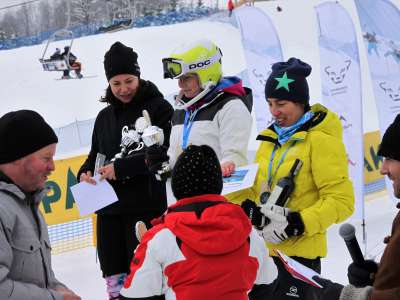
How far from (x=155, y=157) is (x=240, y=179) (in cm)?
56

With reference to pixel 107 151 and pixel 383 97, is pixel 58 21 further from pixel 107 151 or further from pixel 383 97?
pixel 107 151

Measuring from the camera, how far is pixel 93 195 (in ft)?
10.2

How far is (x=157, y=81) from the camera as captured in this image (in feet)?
43.7

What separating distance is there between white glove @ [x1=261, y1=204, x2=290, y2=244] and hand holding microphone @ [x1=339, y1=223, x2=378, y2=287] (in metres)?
0.55

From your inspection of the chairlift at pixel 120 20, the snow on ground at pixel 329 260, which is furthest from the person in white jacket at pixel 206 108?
the chairlift at pixel 120 20

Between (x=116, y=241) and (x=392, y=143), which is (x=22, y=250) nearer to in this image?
(x=392, y=143)

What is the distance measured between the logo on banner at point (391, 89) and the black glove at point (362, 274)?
4.01 metres

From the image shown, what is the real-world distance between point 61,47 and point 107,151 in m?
12.6

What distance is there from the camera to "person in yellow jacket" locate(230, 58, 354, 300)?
2504mm

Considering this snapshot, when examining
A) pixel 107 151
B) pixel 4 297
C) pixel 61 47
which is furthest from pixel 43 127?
pixel 61 47

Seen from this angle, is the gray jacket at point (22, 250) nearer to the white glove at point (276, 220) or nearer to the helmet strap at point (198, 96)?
the white glove at point (276, 220)

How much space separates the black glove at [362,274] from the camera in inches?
75.7

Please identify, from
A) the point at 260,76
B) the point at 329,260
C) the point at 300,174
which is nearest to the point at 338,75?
the point at 260,76

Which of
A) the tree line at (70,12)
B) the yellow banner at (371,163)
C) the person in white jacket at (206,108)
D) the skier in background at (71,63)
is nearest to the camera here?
the person in white jacket at (206,108)
